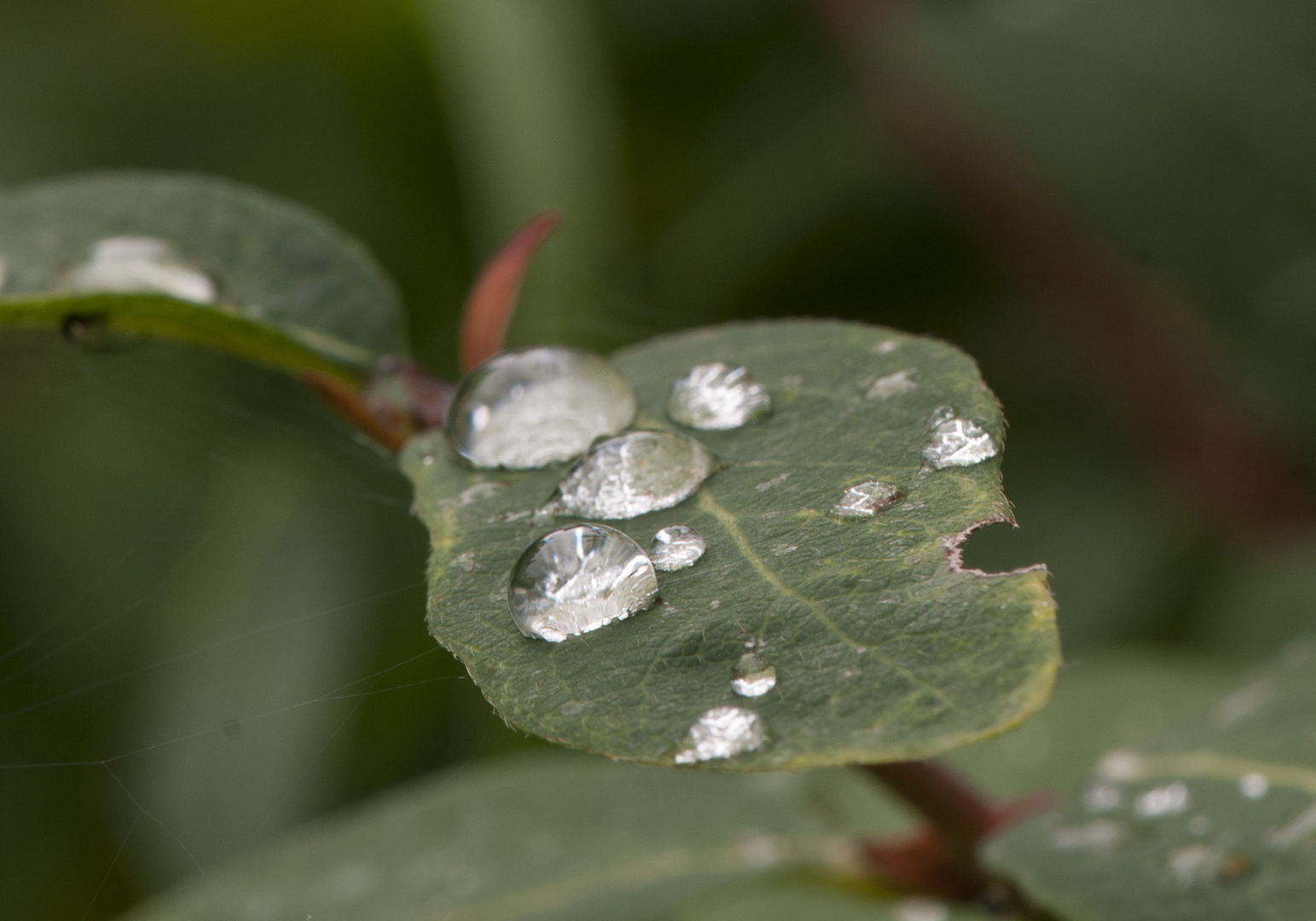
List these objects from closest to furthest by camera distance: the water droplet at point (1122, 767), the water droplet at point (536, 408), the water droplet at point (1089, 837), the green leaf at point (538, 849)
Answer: the water droplet at point (536, 408) < the water droplet at point (1089, 837) < the water droplet at point (1122, 767) < the green leaf at point (538, 849)

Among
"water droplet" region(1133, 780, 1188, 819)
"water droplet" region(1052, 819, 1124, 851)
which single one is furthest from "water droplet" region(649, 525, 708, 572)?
"water droplet" region(1133, 780, 1188, 819)

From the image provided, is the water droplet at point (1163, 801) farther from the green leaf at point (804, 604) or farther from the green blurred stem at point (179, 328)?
the green blurred stem at point (179, 328)

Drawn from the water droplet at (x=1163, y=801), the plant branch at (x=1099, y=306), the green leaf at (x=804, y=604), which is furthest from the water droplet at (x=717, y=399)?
the plant branch at (x=1099, y=306)

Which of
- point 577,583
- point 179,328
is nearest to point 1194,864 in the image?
point 577,583

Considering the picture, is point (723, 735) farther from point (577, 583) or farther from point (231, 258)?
point (231, 258)

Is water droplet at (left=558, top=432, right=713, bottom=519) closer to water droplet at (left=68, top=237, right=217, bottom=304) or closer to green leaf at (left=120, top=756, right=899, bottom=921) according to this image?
water droplet at (left=68, top=237, right=217, bottom=304)
